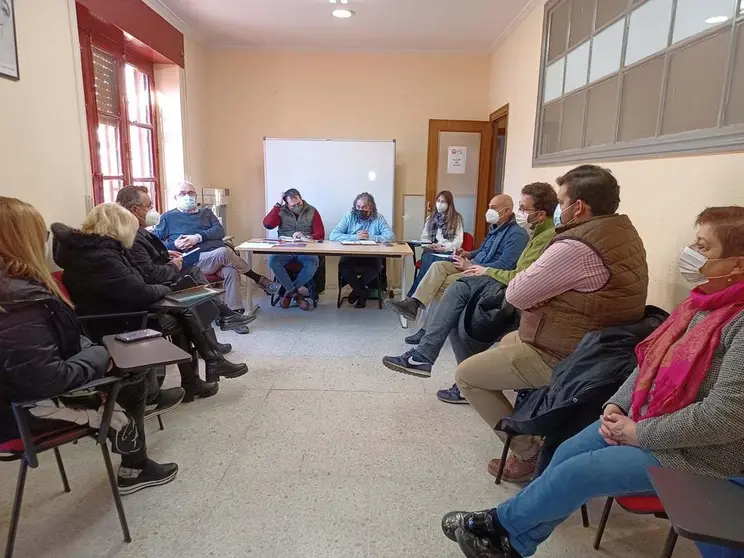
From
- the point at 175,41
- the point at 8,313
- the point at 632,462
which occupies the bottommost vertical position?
the point at 632,462

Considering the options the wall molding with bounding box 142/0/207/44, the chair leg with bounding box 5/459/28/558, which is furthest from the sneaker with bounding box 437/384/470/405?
the wall molding with bounding box 142/0/207/44

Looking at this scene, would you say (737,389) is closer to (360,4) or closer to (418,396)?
(418,396)

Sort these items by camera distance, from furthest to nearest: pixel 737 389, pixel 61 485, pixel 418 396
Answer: pixel 418 396, pixel 61 485, pixel 737 389

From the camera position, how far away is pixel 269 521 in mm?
1781

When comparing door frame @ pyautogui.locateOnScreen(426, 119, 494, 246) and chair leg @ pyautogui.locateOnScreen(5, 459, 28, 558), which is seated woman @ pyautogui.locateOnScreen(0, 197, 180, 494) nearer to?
chair leg @ pyautogui.locateOnScreen(5, 459, 28, 558)

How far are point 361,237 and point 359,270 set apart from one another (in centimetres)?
33

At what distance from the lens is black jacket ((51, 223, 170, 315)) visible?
7.47 ft

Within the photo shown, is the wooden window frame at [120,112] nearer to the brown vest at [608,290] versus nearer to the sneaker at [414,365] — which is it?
the sneaker at [414,365]

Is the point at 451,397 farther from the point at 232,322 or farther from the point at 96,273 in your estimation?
the point at 96,273

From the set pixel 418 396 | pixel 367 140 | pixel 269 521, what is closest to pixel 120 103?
pixel 367 140

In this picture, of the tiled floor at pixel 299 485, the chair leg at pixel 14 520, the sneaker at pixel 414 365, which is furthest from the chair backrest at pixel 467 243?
the chair leg at pixel 14 520

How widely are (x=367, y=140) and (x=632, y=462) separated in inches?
184

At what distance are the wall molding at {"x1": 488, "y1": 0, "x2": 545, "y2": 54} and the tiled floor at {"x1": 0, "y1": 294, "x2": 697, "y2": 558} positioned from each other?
10.3 ft

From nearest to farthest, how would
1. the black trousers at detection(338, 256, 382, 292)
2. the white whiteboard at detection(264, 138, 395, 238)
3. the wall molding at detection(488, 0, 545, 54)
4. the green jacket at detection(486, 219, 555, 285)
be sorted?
the green jacket at detection(486, 219, 555, 285)
the wall molding at detection(488, 0, 545, 54)
the black trousers at detection(338, 256, 382, 292)
the white whiteboard at detection(264, 138, 395, 238)
